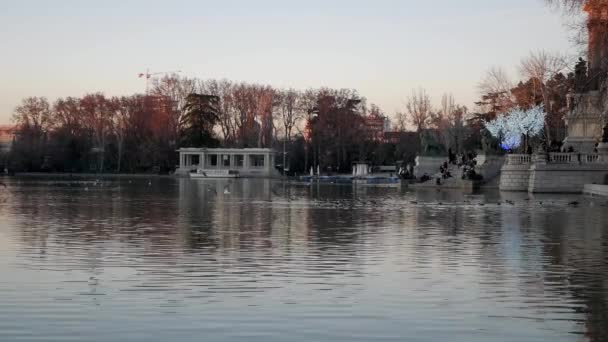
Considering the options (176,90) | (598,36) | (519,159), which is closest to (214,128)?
(176,90)

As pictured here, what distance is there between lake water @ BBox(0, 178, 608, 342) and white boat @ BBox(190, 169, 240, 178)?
83.6 meters

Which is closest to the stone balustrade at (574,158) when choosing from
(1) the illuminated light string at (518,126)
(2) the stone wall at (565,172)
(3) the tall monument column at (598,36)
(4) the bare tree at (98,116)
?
(2) the stone wall at (565,172)

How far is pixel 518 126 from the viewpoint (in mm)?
70375

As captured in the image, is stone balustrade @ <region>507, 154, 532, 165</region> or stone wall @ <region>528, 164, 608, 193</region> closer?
stone wall @ <region>528, 164, 608, 193</region>

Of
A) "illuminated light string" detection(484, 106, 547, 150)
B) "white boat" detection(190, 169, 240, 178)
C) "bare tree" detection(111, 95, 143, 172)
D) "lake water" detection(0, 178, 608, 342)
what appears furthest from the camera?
"bare tree" detection(111, 95, 143, 172)

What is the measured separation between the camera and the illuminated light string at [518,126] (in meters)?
68.5

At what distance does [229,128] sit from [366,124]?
19595 millimetres

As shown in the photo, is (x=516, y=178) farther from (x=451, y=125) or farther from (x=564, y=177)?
(x=451, y=125)

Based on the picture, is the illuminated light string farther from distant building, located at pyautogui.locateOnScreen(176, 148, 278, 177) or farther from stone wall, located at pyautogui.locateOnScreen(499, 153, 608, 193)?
distant building, located at pyautogui.locateOnScreen(176, 148, 278, 177)

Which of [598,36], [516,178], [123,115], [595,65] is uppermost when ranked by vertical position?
[123,115]

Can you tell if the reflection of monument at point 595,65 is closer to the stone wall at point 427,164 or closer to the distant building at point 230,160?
the stone wall at point 427,164

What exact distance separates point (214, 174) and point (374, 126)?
82.5ft

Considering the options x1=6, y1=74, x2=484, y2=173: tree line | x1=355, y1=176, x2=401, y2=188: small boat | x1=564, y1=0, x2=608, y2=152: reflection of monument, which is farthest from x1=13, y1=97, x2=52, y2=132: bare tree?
x1=564, y1=0, x2=608, y2=152: reflection of monument

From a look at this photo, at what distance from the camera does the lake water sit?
8812 millimetres
